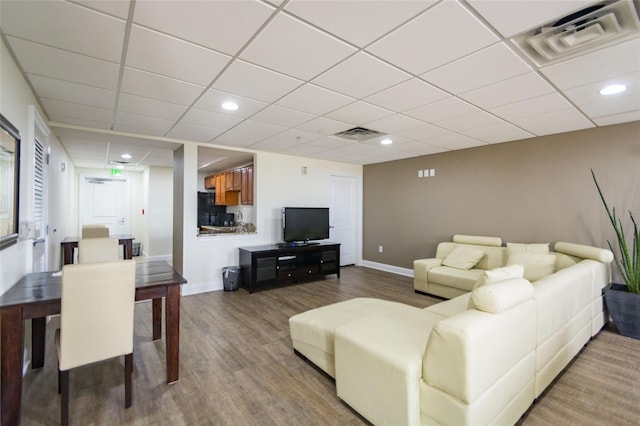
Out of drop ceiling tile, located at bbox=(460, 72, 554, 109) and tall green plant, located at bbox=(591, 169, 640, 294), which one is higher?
drop ceiling tile, located at bbox=(460, 72, 554, 109)

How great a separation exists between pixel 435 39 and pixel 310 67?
857 millimetres

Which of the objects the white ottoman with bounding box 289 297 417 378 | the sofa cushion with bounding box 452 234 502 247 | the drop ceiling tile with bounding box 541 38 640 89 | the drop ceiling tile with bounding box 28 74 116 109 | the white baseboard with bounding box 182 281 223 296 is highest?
the drop ceiling tile with bounding box 541 38 640 89

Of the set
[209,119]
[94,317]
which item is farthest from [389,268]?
[94,317]

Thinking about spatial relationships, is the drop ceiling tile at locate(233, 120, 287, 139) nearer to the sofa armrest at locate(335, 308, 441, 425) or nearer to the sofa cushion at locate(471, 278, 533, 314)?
the sofa armrest at locate(335, 308, 441, 425)

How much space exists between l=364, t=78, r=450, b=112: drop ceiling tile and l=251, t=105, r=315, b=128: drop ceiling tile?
0.81 metres

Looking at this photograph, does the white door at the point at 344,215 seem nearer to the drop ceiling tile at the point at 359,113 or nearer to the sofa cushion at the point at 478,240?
the sofa cushion at the point at 478,240

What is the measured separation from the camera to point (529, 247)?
13.0 ft

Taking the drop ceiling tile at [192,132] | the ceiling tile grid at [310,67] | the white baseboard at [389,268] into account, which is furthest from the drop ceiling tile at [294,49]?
the white baseboard at [389,268]

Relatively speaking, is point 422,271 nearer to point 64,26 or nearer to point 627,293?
point 627,293

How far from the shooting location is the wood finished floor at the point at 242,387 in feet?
6.33

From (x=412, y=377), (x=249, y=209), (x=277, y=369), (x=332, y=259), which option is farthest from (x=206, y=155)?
(x=412, y=377)

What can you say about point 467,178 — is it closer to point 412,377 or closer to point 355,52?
point 355,52

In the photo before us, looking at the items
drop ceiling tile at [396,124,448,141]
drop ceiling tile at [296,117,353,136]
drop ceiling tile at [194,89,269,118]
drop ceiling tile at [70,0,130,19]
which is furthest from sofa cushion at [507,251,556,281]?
drop ceiling tile at [70,0,130,19]

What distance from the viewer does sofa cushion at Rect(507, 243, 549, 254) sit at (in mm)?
3845
